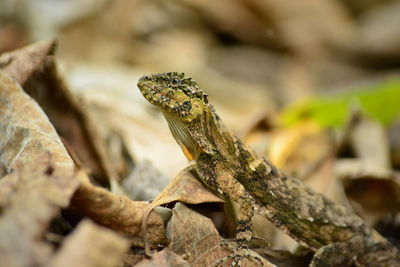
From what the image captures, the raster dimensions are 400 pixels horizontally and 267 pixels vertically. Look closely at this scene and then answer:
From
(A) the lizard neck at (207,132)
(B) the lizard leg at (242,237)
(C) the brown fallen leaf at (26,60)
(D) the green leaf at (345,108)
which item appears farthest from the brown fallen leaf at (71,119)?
(D) the green leaf at (345,108)

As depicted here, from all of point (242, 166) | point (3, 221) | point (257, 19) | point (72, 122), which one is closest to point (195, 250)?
point (242, 166)

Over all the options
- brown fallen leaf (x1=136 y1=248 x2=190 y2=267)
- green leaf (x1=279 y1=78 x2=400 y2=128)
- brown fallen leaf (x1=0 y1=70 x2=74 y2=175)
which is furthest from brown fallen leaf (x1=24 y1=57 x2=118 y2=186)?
green leaf (x1=279 y1=78 x2=400 y2=128)

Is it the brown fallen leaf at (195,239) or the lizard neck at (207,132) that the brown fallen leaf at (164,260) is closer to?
the brown fallen leaf at (195,239)

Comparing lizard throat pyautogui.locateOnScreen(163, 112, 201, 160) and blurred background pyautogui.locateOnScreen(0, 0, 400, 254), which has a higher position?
blurred background pyautogui.locateOnScreen(0, 0, 400, 254)

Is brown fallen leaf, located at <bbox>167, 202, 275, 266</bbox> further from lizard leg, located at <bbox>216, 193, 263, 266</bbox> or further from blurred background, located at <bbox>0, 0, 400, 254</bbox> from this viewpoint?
blurred background, located at <bbox>0, 0, 400, 254</bbox>

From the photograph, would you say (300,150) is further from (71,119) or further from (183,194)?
(183,194)

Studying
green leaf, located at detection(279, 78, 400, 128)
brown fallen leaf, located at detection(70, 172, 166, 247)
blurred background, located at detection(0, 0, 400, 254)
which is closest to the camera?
brown fallen leaf, located at detection(70, 172, 166, 247)
